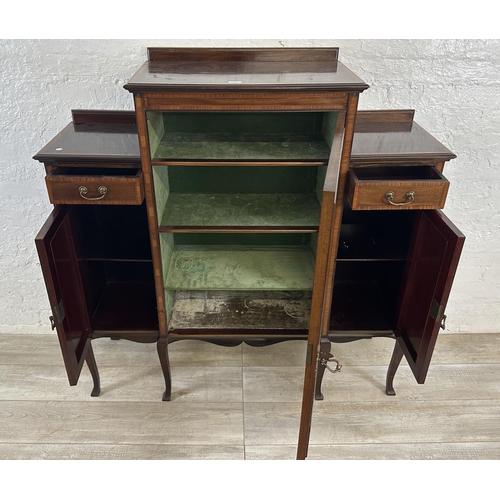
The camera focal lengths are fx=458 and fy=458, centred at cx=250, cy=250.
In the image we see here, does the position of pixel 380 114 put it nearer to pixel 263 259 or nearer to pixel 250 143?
pixel 250 143

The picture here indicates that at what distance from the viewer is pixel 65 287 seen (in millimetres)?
1190

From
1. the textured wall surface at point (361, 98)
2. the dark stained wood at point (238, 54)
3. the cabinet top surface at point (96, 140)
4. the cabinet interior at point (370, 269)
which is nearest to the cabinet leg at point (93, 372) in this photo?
the textured wall surface at point (361, 98)

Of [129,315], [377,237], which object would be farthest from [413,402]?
Answer: [129,315]

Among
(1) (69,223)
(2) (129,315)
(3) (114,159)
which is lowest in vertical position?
(2) (129,315)

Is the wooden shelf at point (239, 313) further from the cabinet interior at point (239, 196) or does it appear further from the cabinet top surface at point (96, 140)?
the cabinet top surface at point (96, 140)

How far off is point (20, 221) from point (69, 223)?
47 cm

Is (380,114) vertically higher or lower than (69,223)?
higher

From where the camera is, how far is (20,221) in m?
1.57

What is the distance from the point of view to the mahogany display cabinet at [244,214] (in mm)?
1065

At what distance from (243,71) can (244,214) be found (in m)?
0.38

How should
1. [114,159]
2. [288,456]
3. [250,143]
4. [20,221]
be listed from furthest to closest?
[20,221] < [288,456] < [250,143] < [114,159]

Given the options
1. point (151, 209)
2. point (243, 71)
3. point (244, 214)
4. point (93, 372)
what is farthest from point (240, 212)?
point (93, 372)

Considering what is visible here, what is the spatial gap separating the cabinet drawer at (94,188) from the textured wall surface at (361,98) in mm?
364

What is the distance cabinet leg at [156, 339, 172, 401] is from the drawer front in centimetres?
48
